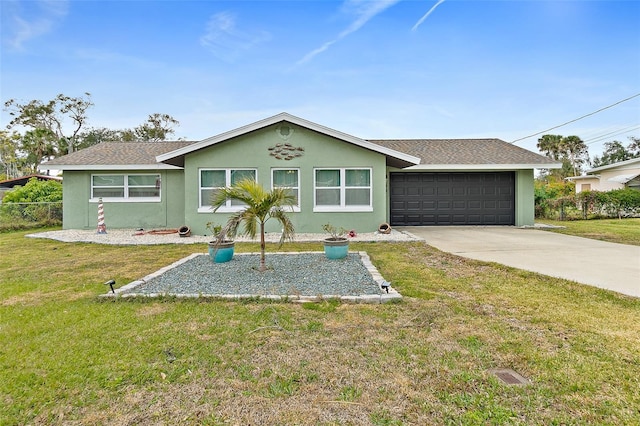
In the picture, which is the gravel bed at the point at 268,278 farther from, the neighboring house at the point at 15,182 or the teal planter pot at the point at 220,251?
the neighboring house at the point at 15,182

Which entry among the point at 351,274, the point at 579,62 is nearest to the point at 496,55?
the point at 579,62

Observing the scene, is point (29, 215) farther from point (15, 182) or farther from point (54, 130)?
point (54, 130)

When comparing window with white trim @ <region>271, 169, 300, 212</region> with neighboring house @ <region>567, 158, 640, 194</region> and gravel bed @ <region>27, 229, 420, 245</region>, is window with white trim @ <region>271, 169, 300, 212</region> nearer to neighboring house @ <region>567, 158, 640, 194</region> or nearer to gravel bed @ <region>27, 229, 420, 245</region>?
gravel bed @ <region>27, 229, 420, 245</region>

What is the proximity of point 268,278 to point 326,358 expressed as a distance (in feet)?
9.78

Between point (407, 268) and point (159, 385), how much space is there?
488 centimetres

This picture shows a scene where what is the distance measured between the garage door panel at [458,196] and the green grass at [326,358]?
8788 millimetres

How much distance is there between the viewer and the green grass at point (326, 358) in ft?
7.24

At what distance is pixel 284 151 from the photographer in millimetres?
11164

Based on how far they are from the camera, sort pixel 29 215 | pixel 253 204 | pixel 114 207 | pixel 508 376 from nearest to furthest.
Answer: pixel 508 376 → pixel 253 204 → pixel 114 207 → pixel 29 215

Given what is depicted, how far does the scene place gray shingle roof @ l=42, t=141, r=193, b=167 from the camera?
42.2ft

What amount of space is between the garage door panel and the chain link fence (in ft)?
50.2

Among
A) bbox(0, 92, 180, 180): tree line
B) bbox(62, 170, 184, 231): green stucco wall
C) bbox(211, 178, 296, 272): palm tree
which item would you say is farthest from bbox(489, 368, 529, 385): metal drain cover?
bbox(0, 92, 180, 180): tree line

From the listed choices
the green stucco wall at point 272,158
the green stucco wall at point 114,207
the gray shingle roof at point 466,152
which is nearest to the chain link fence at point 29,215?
the green stucco wall at point 114,207

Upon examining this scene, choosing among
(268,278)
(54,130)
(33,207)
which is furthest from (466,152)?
(54,130)
